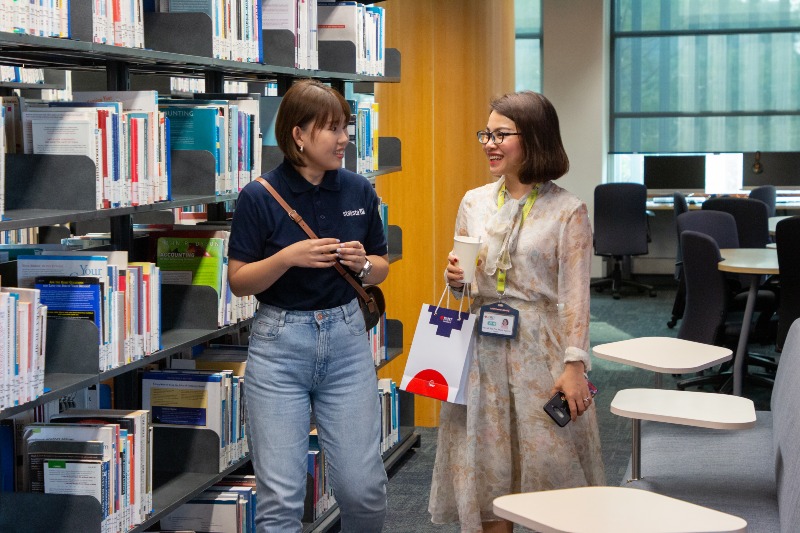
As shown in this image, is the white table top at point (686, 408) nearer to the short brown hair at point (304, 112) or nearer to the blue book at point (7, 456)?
the short brown hair at point (304, 112)

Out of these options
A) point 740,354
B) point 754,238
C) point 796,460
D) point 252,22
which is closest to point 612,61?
point 754,238

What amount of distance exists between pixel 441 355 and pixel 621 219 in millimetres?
6835

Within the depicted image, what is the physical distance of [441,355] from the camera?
2.93 meters

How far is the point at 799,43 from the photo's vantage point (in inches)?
422

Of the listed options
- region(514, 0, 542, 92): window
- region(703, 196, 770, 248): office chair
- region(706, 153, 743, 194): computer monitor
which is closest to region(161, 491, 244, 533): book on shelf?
region(703, 196, 770, 248): office chair

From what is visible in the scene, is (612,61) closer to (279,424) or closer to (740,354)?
(740,354)

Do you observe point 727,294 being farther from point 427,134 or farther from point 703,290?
point 427,134

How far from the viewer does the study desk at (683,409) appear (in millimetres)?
2699

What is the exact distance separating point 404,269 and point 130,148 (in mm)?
2826

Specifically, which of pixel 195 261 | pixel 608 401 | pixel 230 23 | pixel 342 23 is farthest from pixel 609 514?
pixel 608 401

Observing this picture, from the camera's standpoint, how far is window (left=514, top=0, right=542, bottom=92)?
1110 cm

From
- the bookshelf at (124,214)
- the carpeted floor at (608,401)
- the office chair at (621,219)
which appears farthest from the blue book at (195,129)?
the office chair at (621,219)

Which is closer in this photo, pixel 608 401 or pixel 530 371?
pixel 530 371

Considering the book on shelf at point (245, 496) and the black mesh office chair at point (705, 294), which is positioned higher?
the black mesh office chair at point (705, 294)
